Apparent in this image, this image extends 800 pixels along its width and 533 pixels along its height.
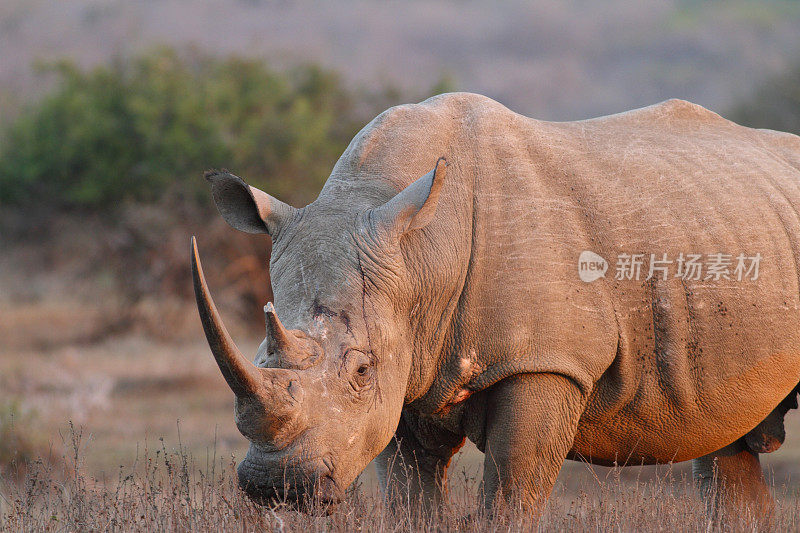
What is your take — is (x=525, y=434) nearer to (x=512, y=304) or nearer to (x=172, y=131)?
(x=512, y=304)

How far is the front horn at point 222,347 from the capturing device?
4.04 metres

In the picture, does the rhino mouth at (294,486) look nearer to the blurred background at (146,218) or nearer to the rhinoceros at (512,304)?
the rhinoceros at (512,304)

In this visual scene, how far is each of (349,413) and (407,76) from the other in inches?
2716

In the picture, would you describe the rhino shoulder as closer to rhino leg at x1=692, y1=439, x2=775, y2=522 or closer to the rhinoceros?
the rhinoceros

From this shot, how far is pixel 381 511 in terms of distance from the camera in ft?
16.6

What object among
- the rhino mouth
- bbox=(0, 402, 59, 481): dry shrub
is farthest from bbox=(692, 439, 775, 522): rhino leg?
bbox=(0, 402, 59, 481): dry shrub

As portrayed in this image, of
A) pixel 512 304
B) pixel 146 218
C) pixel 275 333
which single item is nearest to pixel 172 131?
pixel 146 218

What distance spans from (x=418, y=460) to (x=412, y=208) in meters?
1.60

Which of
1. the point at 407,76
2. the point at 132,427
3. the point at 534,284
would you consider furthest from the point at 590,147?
the point at 407,76

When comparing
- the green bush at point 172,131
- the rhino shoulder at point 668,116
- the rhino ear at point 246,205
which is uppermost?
the rhino shoulder at point 668,116

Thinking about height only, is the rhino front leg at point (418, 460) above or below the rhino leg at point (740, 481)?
above

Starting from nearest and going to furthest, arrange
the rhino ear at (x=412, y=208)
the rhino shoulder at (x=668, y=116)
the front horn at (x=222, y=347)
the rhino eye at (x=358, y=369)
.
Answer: the front horn at (x=222, y=347), the rhino eye at (x=358, y=369), the rhino ear at (x=412, y=208), the rhino shoulder at (x=668, y=116)

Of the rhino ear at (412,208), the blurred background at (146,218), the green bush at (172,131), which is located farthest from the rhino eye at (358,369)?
the green bush at (172,131)

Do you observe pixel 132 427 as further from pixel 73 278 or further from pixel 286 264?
pixel 73 278
